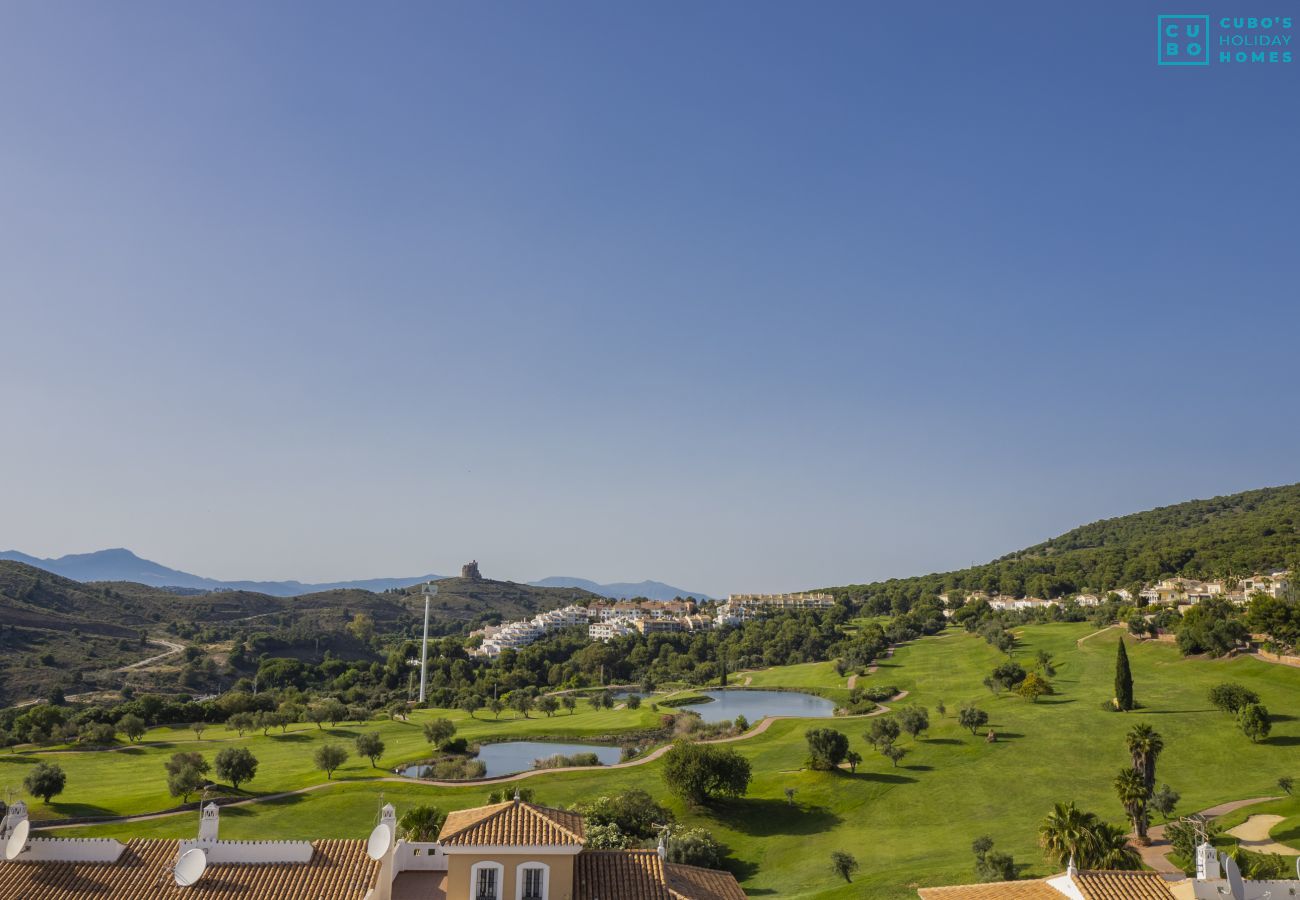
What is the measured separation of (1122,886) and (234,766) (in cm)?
5161

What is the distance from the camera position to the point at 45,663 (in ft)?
384

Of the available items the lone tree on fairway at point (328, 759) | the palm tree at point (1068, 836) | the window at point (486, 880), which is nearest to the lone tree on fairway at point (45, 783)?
the lone tree on fairway at point (328, 759)

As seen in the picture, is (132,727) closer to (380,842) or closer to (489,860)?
(380,842)

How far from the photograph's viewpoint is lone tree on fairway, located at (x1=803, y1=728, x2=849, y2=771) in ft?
197

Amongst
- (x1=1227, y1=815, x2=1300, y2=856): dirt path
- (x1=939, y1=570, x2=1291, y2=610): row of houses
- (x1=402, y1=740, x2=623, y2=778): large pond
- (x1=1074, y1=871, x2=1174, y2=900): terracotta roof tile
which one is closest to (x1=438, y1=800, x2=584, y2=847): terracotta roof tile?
(x1=1074, y1=871, x2=1174, y2=900): terracotta roof tile

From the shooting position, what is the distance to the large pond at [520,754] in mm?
67812

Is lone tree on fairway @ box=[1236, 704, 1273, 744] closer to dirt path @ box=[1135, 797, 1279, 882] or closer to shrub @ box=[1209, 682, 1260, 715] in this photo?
shrub @ box=[1209, 682, 1260, 715]

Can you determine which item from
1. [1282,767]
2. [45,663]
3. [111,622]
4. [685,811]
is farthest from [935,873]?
[111,622]

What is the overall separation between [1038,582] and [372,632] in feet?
456

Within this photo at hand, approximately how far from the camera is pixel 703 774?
53.1 m

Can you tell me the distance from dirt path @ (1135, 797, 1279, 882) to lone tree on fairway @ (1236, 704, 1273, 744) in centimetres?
1276

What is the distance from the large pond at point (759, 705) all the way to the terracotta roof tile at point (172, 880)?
7316 cm

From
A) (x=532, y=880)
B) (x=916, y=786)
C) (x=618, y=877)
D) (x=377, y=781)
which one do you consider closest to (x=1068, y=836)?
(x=618, y=877)

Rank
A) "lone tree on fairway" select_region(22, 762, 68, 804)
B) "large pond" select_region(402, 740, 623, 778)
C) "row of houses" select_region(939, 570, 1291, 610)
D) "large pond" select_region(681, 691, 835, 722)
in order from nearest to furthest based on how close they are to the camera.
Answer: "lone tree on fairway" select_region(22, 762, 68, 804)
"large pond" select_region(402, 740, 623, 778)
"large pond" select_region(681, 691, 835, 722)
"row of houses" select_region(939, 570, 1291, 610)
